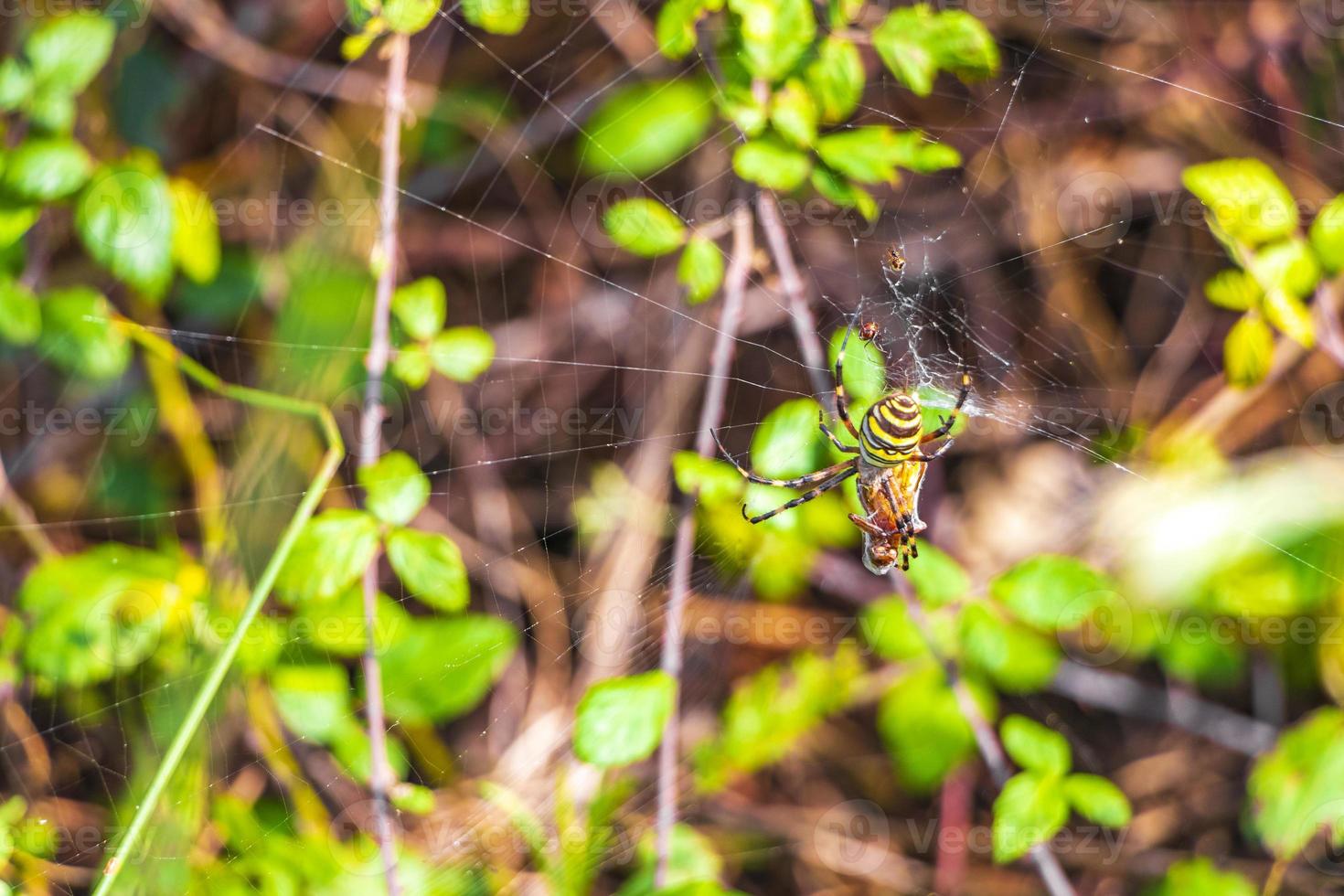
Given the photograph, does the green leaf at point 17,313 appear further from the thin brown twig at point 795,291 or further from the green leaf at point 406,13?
the thin brown twig at point 795,291

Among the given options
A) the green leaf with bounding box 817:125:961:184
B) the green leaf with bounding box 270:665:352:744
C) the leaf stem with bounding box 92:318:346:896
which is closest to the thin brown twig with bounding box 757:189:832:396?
the green leaf with bounding box 817:125:961:184

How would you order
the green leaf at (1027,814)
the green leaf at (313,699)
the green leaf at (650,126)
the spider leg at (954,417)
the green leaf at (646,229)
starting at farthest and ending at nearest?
1. the green leaf at (650,126)
2. the green leaf at (313,699)
3. the spider leg at (954,417)
4. the green leaf at (1027,814)
5. the green leaf at (646,229)

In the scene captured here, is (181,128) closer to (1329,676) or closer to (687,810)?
(687,810)

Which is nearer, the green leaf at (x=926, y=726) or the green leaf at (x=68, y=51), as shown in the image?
the green leaf at (x=68, y=51)

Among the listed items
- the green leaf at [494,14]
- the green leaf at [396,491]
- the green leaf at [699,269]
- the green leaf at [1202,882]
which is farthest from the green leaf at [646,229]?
the green leaf at [1202,882]

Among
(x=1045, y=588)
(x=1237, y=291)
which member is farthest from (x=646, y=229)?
(x=1237, y=291)

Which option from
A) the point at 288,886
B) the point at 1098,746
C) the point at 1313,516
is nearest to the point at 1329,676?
the point at 1313,516
